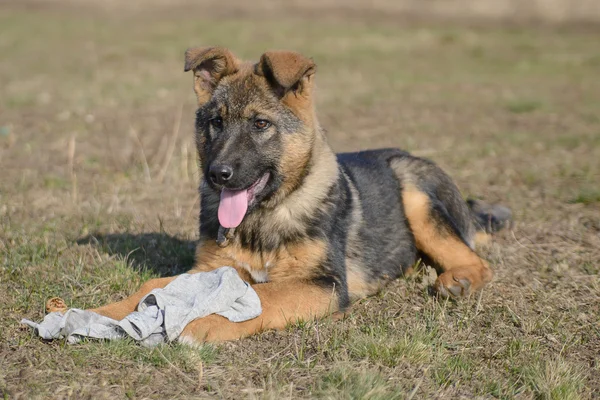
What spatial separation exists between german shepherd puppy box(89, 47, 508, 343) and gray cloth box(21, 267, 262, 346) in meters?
0.09

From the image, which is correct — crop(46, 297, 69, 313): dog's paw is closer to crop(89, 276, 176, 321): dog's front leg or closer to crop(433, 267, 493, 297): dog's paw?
crop(89, 276, 176, 321): dog's front leg

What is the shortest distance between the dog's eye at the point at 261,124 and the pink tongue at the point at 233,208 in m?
0.48

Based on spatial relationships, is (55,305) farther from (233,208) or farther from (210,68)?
(210,68)

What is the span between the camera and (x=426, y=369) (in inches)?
175

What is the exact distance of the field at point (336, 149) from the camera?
171 inches

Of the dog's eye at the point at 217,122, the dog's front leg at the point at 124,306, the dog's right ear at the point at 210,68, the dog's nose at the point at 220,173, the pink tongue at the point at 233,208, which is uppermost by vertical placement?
the dog's right ear at the point at 210,68

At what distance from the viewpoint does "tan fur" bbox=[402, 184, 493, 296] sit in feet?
18.8

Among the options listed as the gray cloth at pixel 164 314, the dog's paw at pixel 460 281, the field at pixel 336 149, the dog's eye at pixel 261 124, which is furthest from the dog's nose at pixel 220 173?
the dog's paw at pixel 460 281

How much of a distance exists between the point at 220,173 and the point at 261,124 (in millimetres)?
575

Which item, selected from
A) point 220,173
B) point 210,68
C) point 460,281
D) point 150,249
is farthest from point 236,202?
point 460,281


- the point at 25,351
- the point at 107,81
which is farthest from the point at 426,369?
the point at 107,81

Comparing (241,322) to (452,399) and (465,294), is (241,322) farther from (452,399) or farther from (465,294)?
(465,294)

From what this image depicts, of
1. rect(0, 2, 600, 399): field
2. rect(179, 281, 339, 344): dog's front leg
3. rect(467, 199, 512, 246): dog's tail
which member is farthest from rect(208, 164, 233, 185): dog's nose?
rect(467, 199, 512, 246): dog's tail

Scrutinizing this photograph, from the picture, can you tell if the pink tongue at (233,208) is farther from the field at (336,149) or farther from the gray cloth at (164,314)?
the field at (336,149)
